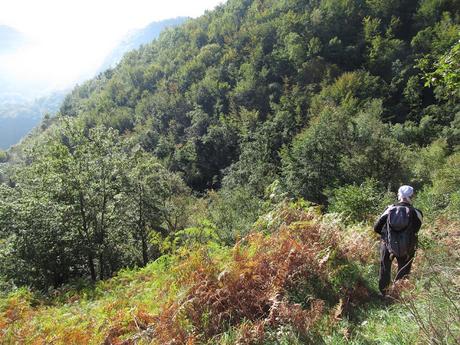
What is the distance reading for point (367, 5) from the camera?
80.9 metres

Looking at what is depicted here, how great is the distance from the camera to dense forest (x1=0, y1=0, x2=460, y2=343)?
1347 centimetres

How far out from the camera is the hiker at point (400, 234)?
14.6 ft

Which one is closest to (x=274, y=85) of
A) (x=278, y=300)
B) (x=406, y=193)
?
(x=406, y=193)

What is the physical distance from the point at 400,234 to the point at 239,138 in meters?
68.6

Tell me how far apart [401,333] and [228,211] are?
83.9ft

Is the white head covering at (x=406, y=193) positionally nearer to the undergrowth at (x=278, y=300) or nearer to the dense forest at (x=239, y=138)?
the undergrowth at (x=278, y=300)

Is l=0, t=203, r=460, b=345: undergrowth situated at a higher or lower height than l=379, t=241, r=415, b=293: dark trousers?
higher

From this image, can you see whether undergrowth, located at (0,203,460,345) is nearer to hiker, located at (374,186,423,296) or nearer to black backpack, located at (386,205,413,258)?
hiker, located at (374,186,423,296)

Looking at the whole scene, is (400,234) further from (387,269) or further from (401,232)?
(387,269)

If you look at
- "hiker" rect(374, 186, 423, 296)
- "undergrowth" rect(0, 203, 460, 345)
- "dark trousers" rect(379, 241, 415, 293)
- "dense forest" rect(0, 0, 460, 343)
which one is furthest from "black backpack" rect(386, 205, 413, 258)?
"dense forest" rect(0, 0, 460, 343)

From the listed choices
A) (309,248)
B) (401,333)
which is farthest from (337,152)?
(401,333)

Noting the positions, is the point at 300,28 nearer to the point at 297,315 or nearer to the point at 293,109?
the point at 293,109

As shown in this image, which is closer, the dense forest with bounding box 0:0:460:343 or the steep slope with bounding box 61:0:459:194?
the dense forest with bounding box 0:0:460:343

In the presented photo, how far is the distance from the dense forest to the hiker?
68.3 inches
